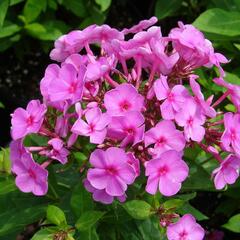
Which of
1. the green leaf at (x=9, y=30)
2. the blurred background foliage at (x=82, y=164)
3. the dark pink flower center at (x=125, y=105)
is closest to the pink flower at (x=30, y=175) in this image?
the blurred background foliage at (x=82, y=164)

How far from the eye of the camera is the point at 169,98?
49.6 inches

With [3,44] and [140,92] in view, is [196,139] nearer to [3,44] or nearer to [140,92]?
[140,92]

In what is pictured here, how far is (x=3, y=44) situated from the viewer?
2639 millimetres

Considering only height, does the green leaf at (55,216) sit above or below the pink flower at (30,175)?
below

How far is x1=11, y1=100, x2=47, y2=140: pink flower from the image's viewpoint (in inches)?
50.4

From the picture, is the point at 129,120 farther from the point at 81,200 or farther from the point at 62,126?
the point at 81,200

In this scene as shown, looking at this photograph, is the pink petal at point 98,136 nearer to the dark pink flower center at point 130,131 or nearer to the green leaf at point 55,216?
the dark pink flower center at point 130,131

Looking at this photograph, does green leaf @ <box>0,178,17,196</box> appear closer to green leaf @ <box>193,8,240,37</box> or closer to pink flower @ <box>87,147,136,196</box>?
pink flower @ <box>87,147,136,196</box>

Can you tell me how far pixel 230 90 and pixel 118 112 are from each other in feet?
1.01

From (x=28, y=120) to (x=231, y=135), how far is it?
17.2 inches

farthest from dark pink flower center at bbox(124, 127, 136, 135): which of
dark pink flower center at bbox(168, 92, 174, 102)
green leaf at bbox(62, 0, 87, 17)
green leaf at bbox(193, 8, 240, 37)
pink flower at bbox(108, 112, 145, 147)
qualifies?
green leaf at bbox(62, 0, 87, 17)

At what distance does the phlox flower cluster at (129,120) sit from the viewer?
122 centimetres

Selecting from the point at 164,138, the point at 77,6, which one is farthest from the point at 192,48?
the point at 77,6

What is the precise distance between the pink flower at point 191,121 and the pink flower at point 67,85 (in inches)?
8.5
